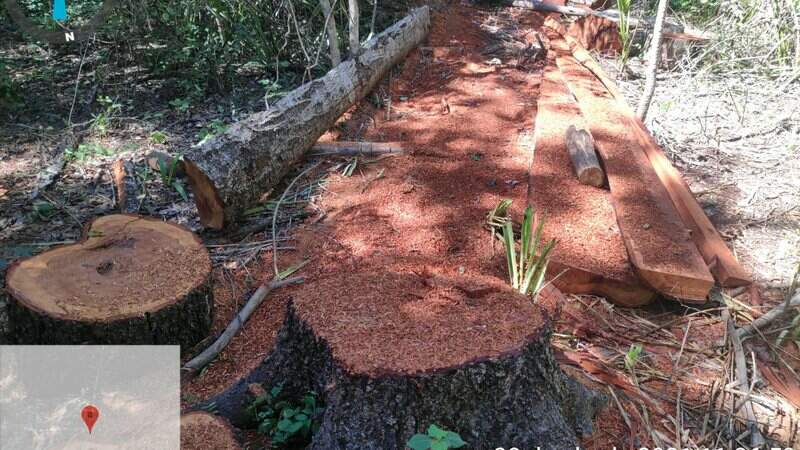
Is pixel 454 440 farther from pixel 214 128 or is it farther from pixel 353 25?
pixel 353 25

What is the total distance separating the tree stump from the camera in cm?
238

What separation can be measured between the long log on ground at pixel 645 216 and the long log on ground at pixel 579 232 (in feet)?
0.25

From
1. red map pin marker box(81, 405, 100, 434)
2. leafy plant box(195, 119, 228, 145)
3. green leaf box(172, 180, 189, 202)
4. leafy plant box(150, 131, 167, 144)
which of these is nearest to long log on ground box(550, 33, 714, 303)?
red map pin marker box(81, 405, 100, 434)

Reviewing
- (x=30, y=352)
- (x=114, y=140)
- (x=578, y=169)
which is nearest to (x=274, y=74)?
(x=114, y=140)

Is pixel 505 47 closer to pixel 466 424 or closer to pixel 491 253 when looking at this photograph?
pixel 491 253

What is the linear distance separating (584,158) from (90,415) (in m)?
2.91

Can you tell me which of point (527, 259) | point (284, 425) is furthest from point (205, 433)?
point (527, 259)

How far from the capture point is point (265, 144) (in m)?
3.93

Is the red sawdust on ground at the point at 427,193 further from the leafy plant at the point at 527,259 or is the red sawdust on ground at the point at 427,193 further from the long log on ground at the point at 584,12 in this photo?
the long log on ground at the point at 584,12

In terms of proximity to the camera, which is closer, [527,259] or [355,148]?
[527,259]

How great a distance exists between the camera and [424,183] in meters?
3.97

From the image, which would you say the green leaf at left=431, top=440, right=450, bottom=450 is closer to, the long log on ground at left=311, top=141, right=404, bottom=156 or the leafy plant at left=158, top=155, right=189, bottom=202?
the leafy plant at left=158, top=155, right=189, bottom=202

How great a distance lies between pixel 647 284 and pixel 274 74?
14.3ft

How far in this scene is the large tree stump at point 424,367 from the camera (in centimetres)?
180
